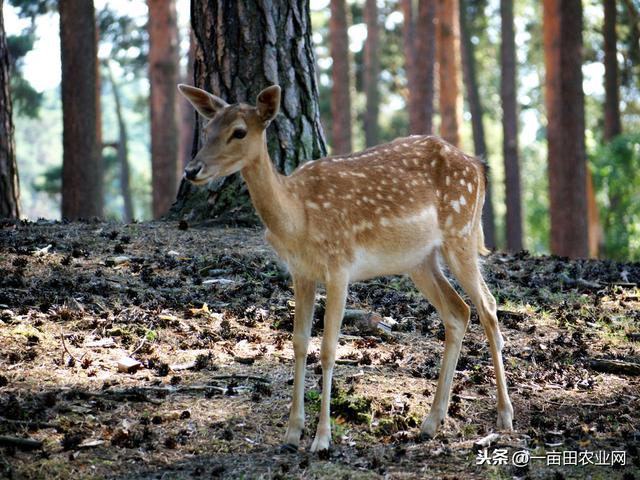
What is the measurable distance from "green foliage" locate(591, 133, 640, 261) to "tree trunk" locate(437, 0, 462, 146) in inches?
161

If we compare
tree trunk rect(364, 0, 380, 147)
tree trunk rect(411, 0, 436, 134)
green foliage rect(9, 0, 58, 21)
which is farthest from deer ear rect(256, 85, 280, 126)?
green foliage rect(9, 0, 58, 21)

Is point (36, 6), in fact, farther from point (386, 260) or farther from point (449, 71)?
point (386, 260)

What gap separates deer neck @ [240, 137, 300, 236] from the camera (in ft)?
17.6

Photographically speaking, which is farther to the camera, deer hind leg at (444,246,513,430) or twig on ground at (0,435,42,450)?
deer hind leg at (444,246,513,430)

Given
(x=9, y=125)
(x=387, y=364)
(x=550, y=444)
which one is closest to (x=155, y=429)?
(x=387, y=364)

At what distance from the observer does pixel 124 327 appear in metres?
6.46

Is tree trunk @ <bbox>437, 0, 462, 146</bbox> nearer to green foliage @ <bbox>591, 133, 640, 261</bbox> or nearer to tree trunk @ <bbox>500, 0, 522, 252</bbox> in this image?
tree trunk @ <bbox>500, 0, 522, 252</bbox>

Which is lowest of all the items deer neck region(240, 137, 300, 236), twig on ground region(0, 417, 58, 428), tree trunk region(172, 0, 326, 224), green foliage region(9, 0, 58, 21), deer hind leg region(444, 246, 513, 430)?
twig on ground region(0, 417, 58, 428)

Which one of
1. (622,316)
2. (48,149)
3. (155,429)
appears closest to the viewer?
(155,429)

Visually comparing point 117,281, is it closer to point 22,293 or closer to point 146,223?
point 22,293

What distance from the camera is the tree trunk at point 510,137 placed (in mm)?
23891

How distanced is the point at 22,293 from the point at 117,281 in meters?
0.85

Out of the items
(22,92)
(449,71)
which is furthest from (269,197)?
(22,92)

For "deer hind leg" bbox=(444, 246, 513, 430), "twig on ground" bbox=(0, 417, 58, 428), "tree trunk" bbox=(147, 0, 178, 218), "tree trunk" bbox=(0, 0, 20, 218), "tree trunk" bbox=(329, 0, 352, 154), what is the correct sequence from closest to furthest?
"twig on ground" bbox=(0, 417, 58, 428), "deer hind leg" bbox=(444, 246, 513, 430), "tree trunk" bbox=(0, 0, 20, 218), "tree trunk" bbox=(147, 0, 178, 218), "tree trunk" bbox=(329, 0, 352, 154)
